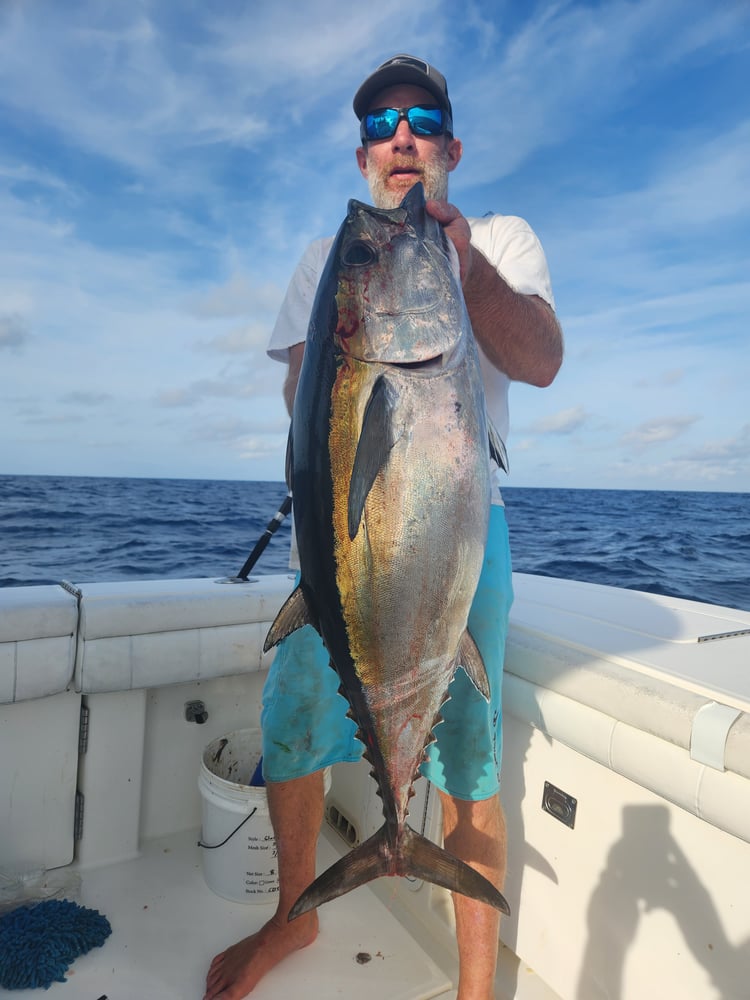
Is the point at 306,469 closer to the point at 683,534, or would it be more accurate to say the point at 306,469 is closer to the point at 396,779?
the point at 396,779

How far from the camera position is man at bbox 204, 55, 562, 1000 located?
1.99m

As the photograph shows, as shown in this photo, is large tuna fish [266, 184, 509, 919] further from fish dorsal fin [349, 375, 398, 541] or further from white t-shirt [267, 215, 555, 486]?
white t-shirt [267, 215, 555, 486]

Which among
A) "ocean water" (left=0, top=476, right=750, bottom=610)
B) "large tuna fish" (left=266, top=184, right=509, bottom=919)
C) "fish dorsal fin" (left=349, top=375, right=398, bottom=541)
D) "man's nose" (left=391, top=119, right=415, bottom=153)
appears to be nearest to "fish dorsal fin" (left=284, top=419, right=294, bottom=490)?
"large tuna fish" (left=266, top=184, right=509, bottom=919)

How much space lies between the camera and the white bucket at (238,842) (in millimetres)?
2789

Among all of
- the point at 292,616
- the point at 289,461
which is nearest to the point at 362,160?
the point at 289,461

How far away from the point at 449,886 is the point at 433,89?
231 centimetres

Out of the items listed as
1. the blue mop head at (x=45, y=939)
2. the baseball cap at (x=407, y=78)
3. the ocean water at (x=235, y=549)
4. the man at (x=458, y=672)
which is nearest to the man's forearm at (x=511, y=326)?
the man at (x=458, y=672)

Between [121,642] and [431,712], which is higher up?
[431,712]

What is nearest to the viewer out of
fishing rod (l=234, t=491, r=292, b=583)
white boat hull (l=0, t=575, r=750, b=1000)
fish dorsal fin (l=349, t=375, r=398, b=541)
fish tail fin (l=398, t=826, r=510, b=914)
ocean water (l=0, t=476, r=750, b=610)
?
fish dorsal fin (l=349, t=375, r=398, b=541)

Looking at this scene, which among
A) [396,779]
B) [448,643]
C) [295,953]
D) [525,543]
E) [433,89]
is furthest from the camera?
[525,543]

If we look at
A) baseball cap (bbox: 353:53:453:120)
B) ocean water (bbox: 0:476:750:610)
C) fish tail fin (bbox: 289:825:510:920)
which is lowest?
ocean water (bbox: 0:476:750:610)

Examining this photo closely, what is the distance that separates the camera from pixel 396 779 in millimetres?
1705

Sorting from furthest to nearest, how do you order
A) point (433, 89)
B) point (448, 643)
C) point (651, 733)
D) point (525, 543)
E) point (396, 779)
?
point (525, 543) < point (433, 89) < point (651, 733) < point (396, 779) < point (448, 643)

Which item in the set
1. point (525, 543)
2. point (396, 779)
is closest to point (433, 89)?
point (396, 779)
